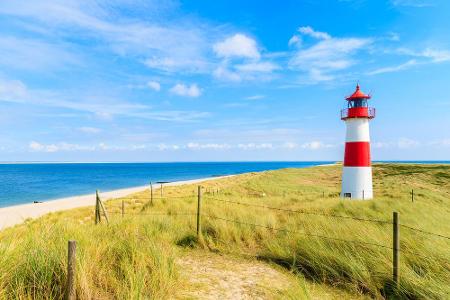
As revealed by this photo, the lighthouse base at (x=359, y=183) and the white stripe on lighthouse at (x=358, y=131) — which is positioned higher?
the white stripe on lighthouse at (x=358, y=131)

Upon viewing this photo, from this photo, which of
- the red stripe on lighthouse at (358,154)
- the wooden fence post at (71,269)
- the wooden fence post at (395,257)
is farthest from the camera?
the red stripe on lighthouse at (358,154)

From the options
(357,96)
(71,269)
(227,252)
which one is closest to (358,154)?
(357,96)

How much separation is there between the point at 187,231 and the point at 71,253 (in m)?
5.02

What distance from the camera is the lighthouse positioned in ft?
52.7

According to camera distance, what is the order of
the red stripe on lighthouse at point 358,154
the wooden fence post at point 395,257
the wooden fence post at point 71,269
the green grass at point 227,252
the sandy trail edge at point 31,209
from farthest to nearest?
the sandy trail edge at point 31,209
the red stripe on lighthouse at point 358,154
the wooden fence post at point 395,257
the green grass at point 227,252
the wooden fence post at point 71,269

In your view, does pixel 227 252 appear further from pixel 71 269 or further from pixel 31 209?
pixel 31 209

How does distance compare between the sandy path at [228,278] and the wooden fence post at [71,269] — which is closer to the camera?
the wooden fence post at [71,269]

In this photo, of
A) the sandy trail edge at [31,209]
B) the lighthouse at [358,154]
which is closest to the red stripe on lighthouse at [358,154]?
the lighthouse at [358,154]

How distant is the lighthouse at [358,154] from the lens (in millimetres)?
16062

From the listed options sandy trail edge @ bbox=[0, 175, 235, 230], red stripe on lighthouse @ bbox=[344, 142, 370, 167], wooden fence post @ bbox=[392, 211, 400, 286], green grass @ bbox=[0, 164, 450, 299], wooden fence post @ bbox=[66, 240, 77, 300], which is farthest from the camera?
sandy trail edge @ bbox=[0, 175, 235, 230]

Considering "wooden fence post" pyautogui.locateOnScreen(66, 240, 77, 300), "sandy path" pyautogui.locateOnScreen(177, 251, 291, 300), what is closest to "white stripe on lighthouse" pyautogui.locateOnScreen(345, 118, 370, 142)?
"sandy path" pyautogui.locateOnScreen(177, 251, 291, 300)

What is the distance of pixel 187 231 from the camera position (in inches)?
346

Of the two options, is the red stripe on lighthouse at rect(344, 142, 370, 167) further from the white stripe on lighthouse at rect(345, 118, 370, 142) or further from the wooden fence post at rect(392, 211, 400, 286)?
the wooden fence post at rect(392, 211, 400, 286)

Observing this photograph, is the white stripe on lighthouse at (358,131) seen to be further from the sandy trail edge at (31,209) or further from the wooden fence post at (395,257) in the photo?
the sandy trail edge at (31,209)
